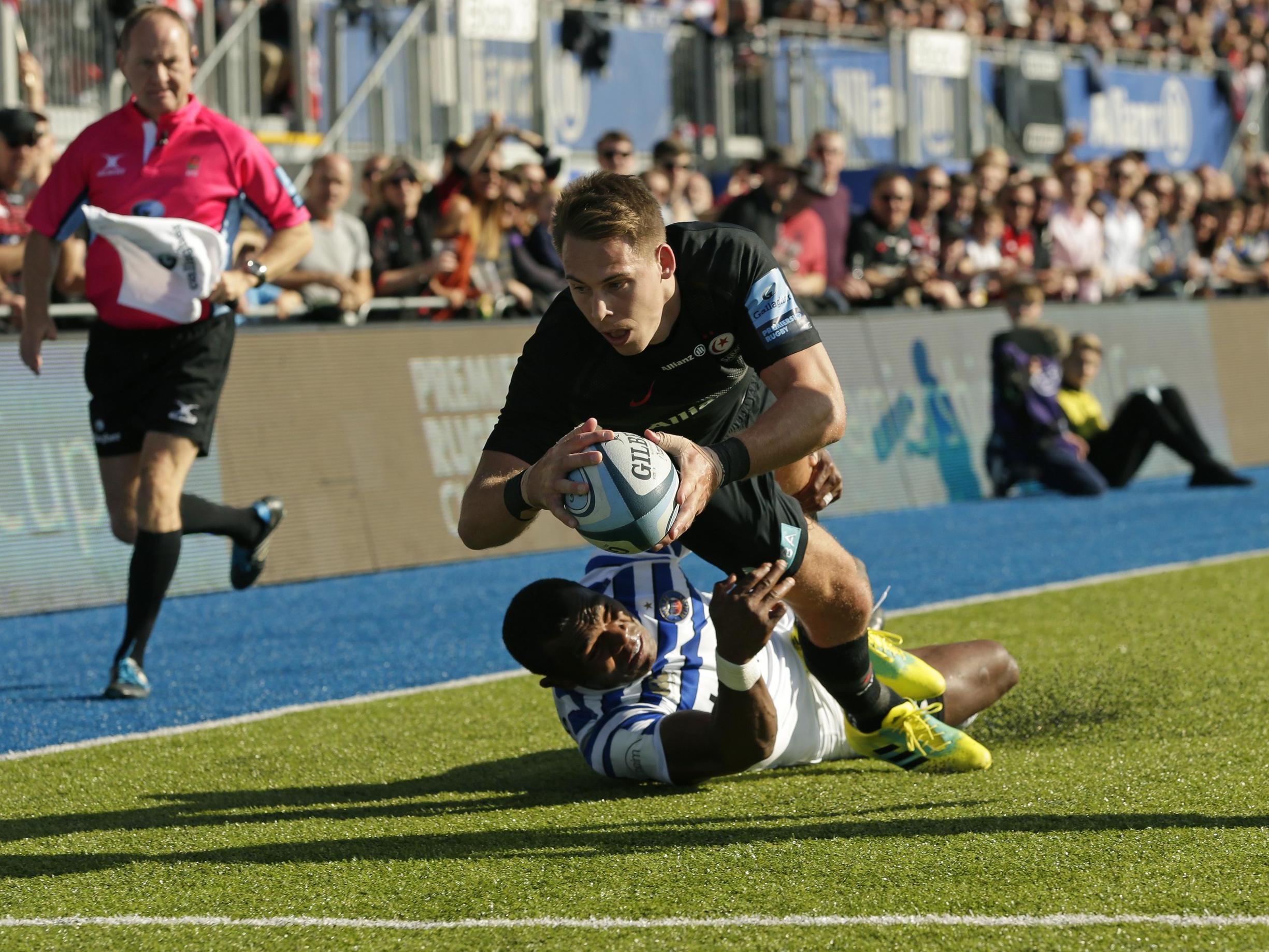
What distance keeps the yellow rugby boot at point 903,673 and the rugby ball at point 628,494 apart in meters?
1.55

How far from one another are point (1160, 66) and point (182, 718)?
19.9m

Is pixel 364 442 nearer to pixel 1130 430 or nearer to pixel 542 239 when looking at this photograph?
pixel 542 239

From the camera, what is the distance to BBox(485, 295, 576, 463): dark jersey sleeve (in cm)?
476

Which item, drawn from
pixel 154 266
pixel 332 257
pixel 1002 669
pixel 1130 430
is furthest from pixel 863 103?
pixel 1002 669

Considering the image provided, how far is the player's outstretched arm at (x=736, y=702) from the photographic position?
476cm

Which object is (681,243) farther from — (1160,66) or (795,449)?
(1160,66)

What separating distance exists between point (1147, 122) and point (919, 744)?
62.7ft

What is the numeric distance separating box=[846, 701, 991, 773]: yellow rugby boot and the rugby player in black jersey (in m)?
0.23

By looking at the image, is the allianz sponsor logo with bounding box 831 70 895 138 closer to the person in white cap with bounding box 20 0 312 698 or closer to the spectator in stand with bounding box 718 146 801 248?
Answer: the spectator in stand with bounding box 718 146 801 248

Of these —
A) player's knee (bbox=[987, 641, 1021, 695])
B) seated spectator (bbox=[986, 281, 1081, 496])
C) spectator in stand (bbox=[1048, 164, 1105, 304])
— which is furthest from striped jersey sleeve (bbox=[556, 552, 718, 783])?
spectator in stand (bbox=[1048, 164, 1105, 304])

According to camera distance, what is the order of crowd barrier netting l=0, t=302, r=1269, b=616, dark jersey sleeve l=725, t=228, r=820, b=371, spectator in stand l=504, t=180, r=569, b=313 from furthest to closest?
spectator in stand l=504, t=180, r=569, b=313, crowd barrier netting l=0, t=302, r=1269, b=616, dark jersey sleeve l=725, t=228, r=820, b=371

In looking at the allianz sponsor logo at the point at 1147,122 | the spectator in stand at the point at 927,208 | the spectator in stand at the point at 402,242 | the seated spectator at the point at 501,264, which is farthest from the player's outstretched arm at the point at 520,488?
the allianz sponsor logo at the point at 1147,122

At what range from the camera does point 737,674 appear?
4.85m

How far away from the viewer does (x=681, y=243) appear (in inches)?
183
